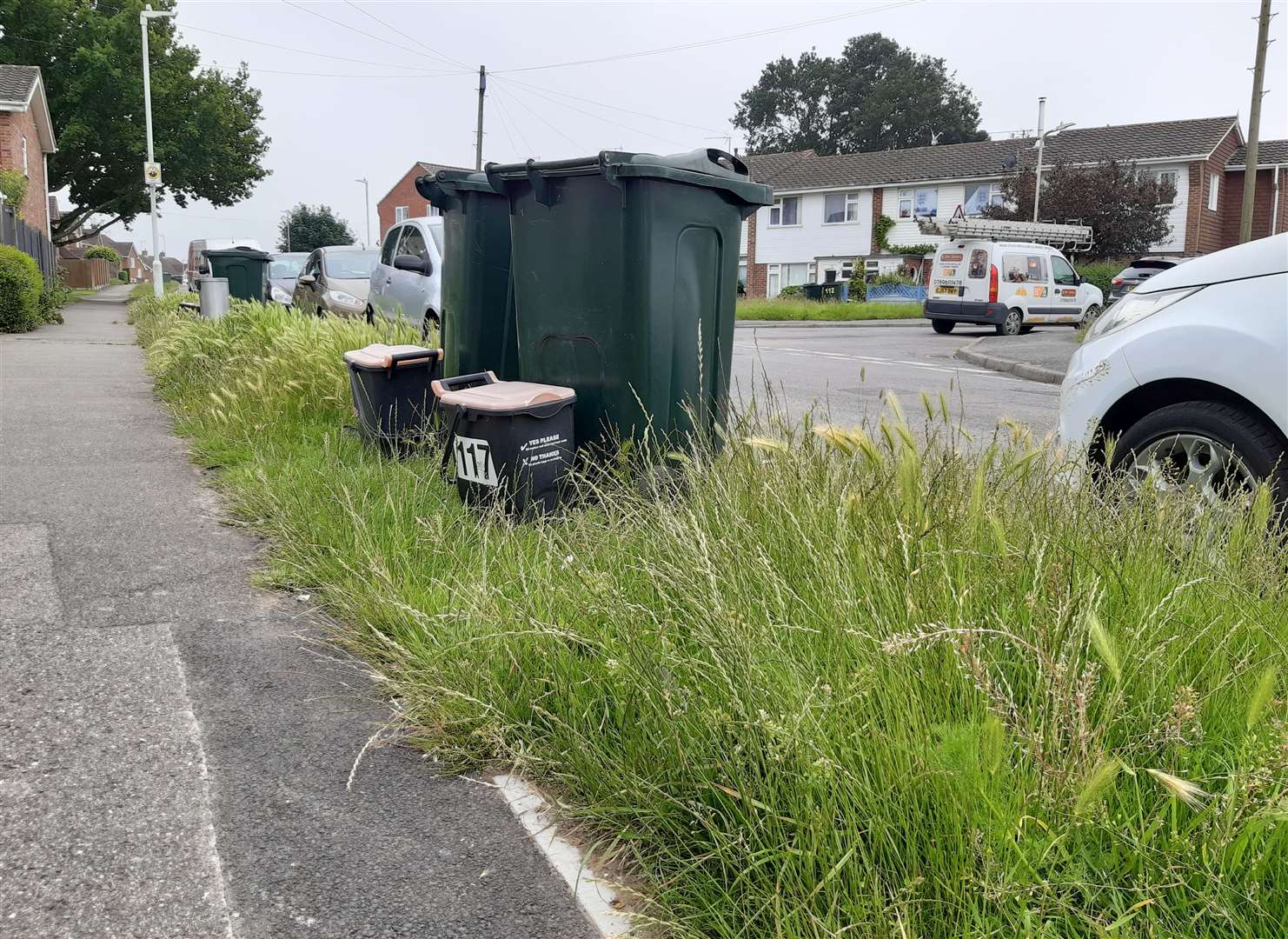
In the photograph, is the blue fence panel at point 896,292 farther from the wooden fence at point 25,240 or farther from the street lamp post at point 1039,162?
the wooden fence at point 25,240

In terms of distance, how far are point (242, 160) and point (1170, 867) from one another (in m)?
53.4

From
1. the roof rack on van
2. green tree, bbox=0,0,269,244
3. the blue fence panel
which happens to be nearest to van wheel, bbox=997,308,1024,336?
the roof rack on van

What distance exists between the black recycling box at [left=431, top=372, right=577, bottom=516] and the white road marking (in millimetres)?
1827

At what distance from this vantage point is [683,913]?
211cm

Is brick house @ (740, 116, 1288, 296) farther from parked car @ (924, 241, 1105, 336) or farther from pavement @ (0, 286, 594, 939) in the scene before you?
pavement @ (0, 286, 594, 939)

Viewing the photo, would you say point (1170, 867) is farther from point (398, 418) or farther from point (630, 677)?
point (398, 418)

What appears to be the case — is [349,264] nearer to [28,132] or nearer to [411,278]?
[411,278]

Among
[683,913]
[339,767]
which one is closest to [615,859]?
[683,913]

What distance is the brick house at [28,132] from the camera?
1366 inches

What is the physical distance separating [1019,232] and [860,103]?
2205 inches

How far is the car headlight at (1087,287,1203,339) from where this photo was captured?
433 centimetres

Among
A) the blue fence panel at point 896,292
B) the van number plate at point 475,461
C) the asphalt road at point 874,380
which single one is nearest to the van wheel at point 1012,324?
the asphalt road at point 874,380

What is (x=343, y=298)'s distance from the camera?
18.1 m

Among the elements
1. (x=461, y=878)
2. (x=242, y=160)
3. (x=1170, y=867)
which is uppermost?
(x=242, y=160)
